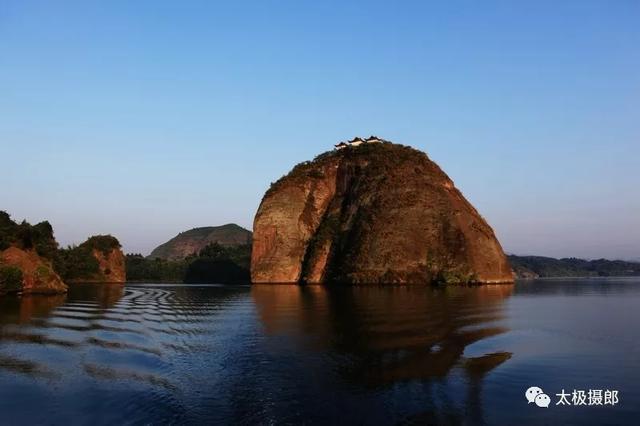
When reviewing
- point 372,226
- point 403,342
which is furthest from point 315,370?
point 372,226

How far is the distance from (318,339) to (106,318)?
1872 centimetres

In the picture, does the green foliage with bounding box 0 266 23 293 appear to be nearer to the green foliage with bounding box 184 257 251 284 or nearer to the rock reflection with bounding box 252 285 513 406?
the rock reflection with bounding box 252 285 513 406

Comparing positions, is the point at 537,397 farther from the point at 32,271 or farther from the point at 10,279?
the point at 32,271

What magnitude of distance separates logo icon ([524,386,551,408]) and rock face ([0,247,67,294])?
61696 millimetres

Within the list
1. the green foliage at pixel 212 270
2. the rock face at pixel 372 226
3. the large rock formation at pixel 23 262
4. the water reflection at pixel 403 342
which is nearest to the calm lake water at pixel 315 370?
the water reflection at pixel 403 342

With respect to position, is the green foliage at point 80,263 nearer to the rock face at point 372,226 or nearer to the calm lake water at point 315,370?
the rock face at point 372,226

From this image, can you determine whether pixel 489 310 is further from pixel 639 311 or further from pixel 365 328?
pixel 365 328

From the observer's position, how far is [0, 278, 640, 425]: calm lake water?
1231 cm

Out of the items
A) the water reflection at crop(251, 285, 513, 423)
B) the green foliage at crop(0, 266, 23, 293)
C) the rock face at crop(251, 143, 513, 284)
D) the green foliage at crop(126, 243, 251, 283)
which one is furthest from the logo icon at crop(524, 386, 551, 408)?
the green foliage at crop(126, 243, 251, 283)

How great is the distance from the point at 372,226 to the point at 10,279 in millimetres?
67054

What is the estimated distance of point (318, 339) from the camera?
23.6m

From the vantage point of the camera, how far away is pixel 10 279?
57.0 meters

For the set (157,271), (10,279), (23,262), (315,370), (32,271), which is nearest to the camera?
(315,370)

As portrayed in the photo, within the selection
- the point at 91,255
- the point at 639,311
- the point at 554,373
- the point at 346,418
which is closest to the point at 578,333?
the point at 554,373
